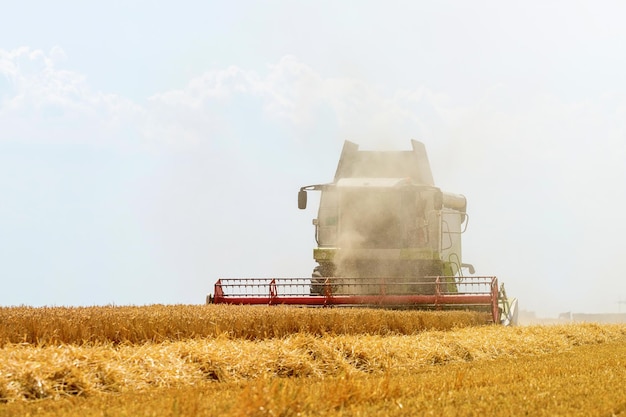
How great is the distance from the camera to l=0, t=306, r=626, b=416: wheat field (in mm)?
6785

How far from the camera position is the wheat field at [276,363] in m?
6.79

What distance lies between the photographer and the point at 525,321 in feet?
85.7

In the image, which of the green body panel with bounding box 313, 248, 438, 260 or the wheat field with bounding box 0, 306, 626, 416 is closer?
the wheat field with bounding box 0, 306, 626, 416

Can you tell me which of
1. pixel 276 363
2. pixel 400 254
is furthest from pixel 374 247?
pixel 276 363

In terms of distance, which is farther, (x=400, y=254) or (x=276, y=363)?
(x=400, y=254)

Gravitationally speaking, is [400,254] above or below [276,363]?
above

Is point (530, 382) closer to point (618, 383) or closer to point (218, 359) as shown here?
point (618, 383)

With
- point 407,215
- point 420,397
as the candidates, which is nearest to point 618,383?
point 420,397

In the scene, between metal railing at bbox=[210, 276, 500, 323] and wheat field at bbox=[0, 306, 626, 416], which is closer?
wheat field at bbox=[0, 306, 626, 416]

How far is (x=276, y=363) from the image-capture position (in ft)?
31.4

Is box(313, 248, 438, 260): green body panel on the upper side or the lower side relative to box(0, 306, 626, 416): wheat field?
upper

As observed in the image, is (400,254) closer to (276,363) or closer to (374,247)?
(374,247)

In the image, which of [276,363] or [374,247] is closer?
[276,363]

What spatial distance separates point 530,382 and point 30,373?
14.6 ft
